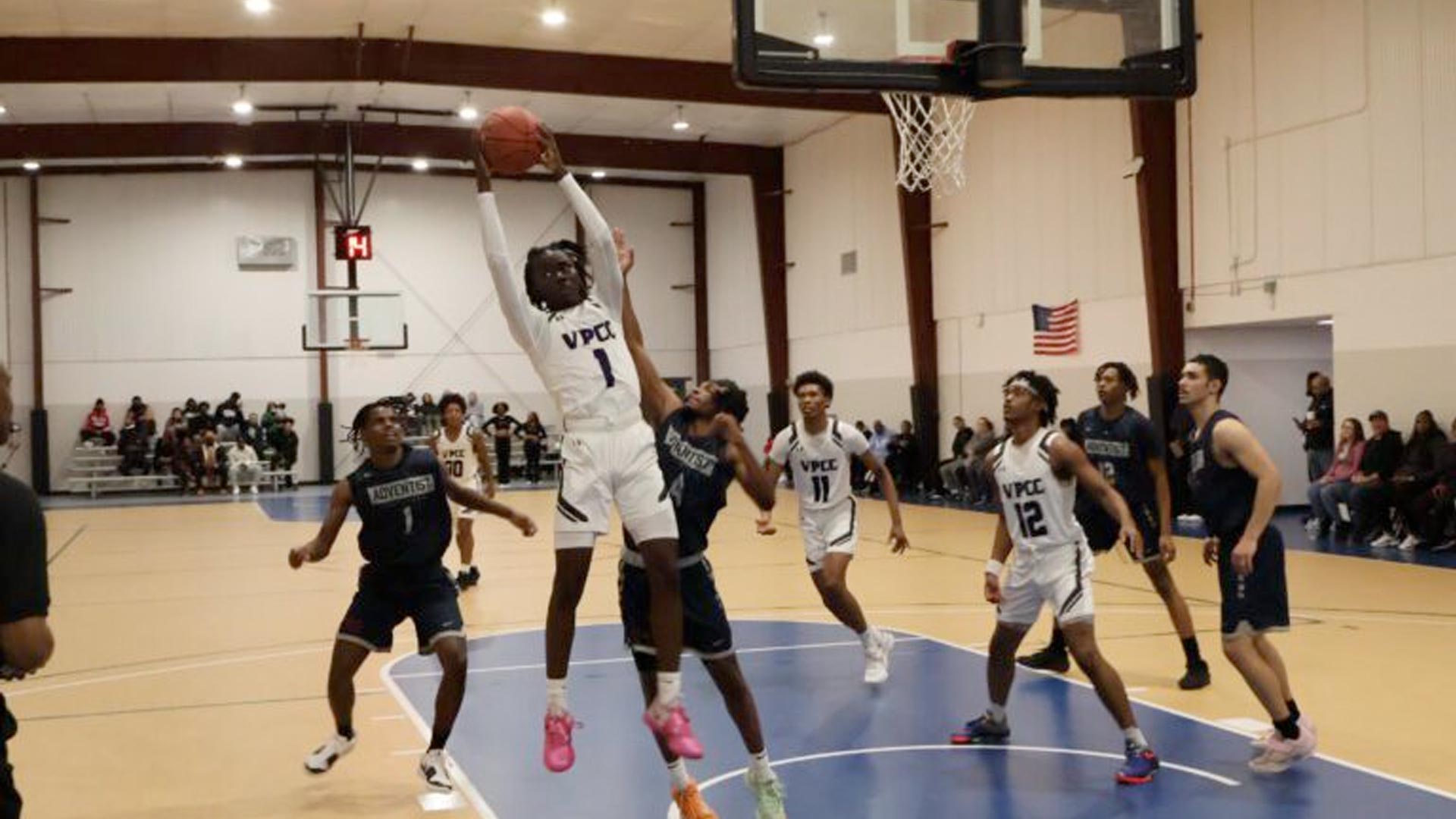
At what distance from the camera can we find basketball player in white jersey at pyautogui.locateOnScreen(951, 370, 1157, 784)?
616 cm

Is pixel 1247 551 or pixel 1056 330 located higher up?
pixel 1056 330

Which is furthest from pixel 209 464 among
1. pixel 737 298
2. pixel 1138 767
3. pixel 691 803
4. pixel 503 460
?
pixel 1138 767

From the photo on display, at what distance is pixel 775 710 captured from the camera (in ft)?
24.0

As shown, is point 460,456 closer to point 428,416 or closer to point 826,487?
point 826,487

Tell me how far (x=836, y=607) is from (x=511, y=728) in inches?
82.5

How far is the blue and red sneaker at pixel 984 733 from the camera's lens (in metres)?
6.45

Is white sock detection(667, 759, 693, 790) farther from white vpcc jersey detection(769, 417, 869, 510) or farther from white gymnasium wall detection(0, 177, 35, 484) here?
white gymnasium wall detection(0, 177, 35, 484)

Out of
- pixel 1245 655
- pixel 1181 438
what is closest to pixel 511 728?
pixel 1245 655

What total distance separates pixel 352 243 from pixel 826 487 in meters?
19.9

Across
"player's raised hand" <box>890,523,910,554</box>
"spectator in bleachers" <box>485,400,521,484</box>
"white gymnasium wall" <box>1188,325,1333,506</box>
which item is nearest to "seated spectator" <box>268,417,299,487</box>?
"spectator in bleachers" <box>485,400,521,484</box>

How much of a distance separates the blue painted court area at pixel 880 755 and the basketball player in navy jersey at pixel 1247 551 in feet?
0.70

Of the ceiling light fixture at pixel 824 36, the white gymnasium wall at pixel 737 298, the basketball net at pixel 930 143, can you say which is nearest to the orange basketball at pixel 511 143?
the ceiling light fixture at pixel 824 36

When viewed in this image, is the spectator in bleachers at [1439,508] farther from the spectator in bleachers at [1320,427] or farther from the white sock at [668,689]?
the white sock at [668,689]

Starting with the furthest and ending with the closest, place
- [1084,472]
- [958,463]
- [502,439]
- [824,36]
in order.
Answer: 1. [502,439]
2. [958,463]
3. [824,36]
4. [1084,472]
